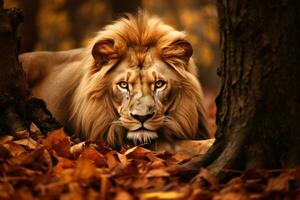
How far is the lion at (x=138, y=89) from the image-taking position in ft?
16.3

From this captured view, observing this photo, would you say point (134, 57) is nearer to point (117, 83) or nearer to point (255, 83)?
point (117, 83)

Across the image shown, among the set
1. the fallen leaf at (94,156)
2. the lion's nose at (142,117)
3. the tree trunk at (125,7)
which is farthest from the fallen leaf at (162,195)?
the tree trunk at (125,7)

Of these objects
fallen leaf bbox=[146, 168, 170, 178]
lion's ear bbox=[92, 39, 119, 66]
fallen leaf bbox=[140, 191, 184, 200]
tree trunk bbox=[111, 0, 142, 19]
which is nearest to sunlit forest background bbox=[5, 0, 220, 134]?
tree trunk bbox=[111, 0, 142, 19]

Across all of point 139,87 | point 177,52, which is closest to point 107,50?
Answer: point 139,87

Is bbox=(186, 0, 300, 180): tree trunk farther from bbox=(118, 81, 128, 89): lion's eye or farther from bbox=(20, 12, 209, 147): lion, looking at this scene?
bbox=(118, 81, 128, 89): lion's eye

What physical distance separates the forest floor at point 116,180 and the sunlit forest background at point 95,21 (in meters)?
3.38

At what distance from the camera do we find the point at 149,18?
219 inches

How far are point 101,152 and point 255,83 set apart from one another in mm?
1370

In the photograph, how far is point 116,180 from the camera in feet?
11.8

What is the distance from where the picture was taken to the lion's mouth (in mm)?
4941

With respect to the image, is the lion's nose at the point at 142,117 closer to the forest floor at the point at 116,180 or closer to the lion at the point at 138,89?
the lion at the point at 138,89

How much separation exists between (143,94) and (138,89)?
0.21 feet

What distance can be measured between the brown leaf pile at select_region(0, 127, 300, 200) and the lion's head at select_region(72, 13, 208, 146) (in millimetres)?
830

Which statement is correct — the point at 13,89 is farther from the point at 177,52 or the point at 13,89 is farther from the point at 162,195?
the point at 162,195
